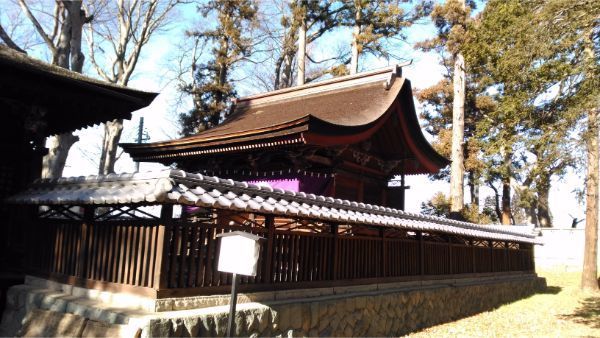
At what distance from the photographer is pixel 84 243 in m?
5.63

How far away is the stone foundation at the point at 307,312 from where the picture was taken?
459cm

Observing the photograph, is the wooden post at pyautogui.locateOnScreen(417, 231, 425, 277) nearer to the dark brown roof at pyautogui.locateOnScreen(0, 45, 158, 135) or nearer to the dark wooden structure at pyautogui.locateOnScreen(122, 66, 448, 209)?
the dark wooden structure at pyautogui.locateOnScreen(122, 66, 448, 209)

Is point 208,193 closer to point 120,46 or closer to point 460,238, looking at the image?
point 460,238

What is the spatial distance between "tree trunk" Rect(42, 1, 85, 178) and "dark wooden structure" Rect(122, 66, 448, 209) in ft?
14.6

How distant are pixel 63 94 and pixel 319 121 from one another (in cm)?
409

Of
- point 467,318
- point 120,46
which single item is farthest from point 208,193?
point 120,46

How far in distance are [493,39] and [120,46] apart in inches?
607

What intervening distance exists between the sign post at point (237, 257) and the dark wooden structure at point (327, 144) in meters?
3.98

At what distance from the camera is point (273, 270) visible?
240 inches

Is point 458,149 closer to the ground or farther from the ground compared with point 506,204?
farther from the ground

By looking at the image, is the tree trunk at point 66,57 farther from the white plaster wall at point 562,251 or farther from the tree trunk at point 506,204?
the tree trunk at point 506,204

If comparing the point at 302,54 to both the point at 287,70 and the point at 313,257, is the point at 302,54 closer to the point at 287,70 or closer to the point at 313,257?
the point at 287,70

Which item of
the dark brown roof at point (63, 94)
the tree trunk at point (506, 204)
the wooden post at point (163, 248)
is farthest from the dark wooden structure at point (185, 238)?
the tree trunk at point (506, 204)

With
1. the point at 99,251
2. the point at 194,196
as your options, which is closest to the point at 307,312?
the point at 194,196
